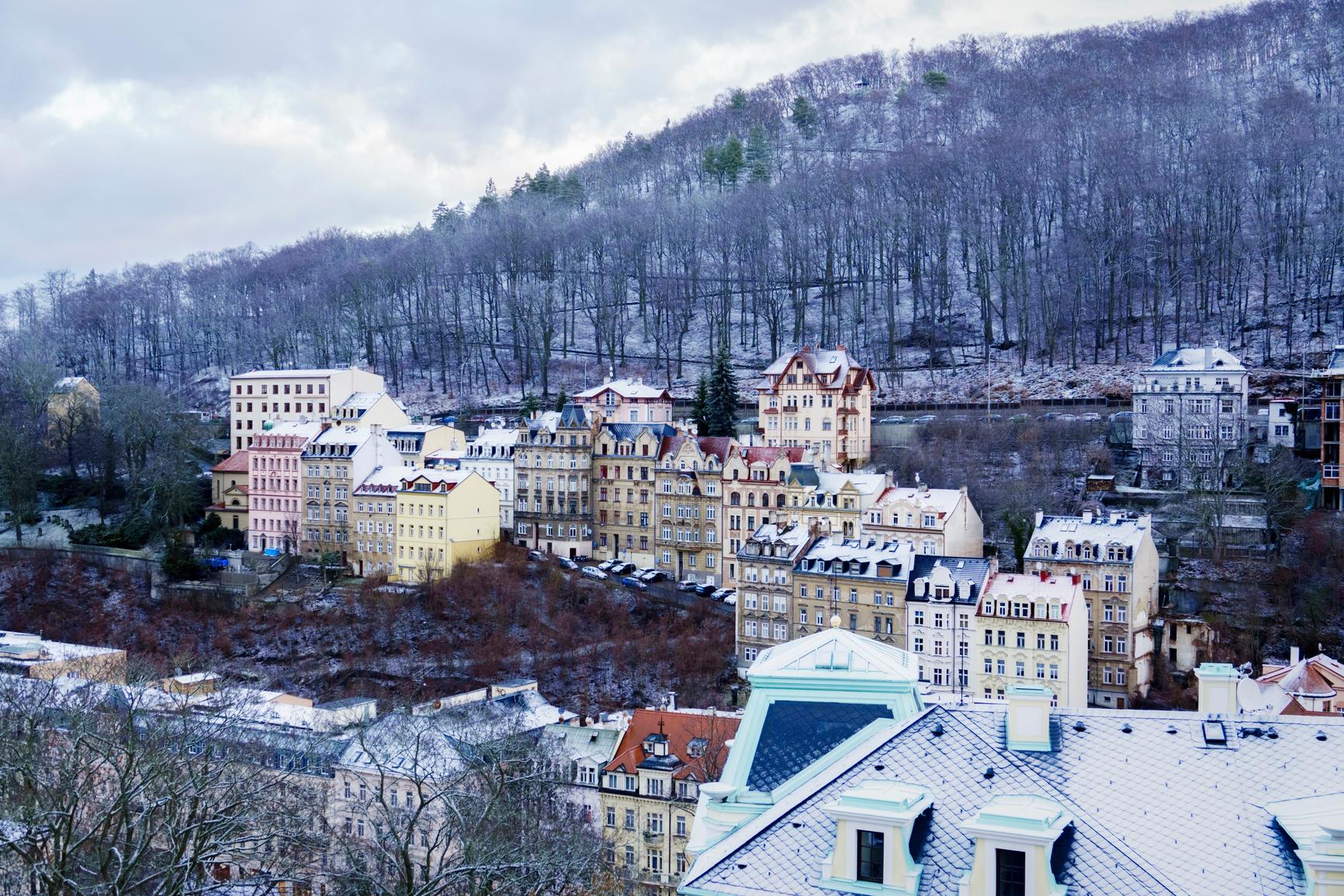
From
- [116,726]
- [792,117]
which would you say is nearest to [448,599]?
[116,726]

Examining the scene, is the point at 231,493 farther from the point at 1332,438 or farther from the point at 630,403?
the point at 1332,438

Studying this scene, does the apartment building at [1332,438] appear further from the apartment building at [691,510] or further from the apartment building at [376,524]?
the apartment building at [376,524]

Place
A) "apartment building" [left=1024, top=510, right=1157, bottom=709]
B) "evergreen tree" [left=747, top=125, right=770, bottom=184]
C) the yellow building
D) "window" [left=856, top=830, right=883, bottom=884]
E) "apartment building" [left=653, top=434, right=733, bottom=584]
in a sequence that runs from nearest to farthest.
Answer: "window" [left=856, top=830, right=883, bottom=884]
"apartment building" [left=1024, top=510, right=1157, bottom=709]
"apartment building" [left=653, top=434, right=733, bottom=584]
the yellow building
"evergreen tree" [left=747, top=125, right=770, bottom=184]

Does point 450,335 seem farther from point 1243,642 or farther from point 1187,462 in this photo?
point 1243,642

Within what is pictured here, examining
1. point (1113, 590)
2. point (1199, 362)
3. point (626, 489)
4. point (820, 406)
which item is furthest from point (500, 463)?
point (1199, 362)

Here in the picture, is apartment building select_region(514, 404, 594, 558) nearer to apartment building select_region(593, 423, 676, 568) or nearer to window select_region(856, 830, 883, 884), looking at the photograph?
apartment building select_region(593, 423, 676, 568)

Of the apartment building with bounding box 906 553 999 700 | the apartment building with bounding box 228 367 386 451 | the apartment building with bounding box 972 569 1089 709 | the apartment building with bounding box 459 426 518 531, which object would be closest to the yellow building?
the apartment building with bounding box 459 426 518 531
